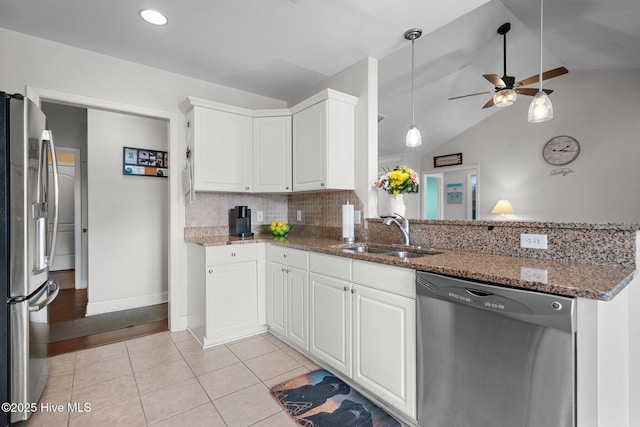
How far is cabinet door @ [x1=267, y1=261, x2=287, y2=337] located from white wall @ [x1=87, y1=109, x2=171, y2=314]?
1.84m

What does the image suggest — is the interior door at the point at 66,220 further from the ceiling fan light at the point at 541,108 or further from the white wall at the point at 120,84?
the ceiling fan light at the point at 541,108

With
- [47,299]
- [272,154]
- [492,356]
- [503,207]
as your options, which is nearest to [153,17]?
[272,154]

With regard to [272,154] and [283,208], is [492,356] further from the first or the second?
[283,208]

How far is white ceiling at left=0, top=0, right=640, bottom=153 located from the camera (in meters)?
2.03

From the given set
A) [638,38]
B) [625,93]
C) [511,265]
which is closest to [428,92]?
[638,38]

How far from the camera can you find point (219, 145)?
288 centimetres

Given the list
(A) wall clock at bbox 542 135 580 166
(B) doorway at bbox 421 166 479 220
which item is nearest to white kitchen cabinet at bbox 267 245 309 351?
(B) doorway at bbox 421 166 479 220

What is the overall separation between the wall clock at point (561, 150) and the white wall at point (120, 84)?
4832mm

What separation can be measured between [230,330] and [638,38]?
4.99 metres

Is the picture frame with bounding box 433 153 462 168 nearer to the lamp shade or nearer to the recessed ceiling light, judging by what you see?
the lamp shade

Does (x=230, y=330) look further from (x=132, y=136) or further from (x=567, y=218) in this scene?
(x=567, y=218)

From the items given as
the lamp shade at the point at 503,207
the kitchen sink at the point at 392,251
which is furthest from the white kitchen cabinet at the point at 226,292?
the lamp shade at the point at 503,207

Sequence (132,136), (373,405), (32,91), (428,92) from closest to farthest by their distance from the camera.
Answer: (373,405), (32,91), (132,136), (428,92)

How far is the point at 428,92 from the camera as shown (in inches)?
176
